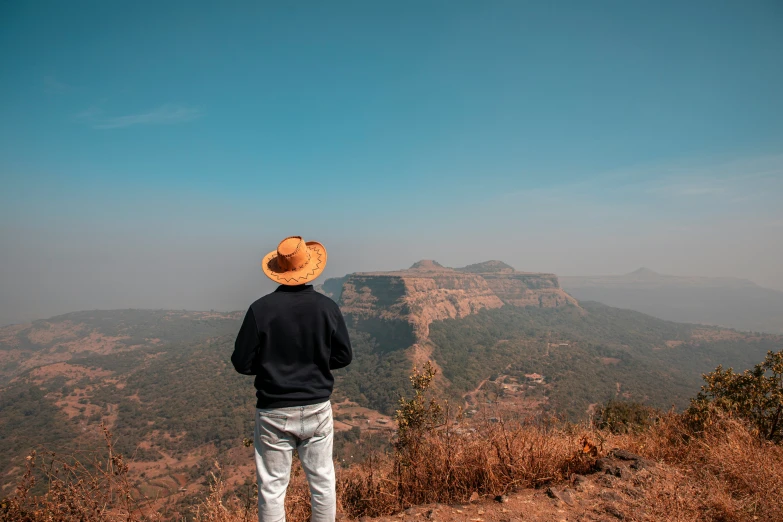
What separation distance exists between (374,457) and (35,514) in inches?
123

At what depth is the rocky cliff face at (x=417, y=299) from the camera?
93.1 metres

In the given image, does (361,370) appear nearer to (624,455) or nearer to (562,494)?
(624,455)

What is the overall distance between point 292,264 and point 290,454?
4.73 feet

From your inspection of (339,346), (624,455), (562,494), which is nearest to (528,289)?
(624,455)

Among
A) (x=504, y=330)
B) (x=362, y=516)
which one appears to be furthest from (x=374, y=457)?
(x=504, y=330)

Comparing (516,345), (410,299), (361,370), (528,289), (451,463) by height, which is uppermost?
(451,463)

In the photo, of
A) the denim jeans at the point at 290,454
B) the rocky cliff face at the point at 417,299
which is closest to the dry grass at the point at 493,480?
the denim jeans at the point at 290,454

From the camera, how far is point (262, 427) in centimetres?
237

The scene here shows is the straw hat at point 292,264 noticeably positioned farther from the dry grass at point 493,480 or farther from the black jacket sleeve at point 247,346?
the dry grass at point 493,480

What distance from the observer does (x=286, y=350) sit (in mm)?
2451

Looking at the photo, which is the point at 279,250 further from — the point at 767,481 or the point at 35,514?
the point at 767,481

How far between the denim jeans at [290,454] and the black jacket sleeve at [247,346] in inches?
14.3

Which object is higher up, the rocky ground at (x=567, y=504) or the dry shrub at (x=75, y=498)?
the dry shrub at (x=75, y=498)

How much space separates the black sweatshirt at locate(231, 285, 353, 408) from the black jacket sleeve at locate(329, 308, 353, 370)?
10cm
